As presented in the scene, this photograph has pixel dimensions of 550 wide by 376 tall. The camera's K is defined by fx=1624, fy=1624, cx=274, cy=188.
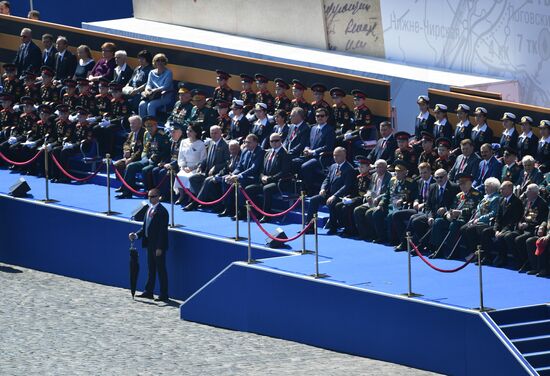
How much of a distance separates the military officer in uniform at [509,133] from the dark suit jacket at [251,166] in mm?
3855

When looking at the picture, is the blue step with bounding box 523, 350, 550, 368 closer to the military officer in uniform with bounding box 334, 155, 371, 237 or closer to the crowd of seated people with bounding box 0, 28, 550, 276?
the crowd of seated people with bounding box 0, 28, 550, 276

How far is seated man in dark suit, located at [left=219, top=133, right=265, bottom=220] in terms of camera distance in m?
25.2

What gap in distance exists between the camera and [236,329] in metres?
23.1

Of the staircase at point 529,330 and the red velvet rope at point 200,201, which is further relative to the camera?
the red velvet rope at point 200,201

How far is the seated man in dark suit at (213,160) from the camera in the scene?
85.0ft

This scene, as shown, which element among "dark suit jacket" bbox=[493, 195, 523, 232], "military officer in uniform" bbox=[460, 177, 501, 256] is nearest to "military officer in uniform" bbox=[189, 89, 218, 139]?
"military officer in uniform" bbox=[460, 177, 501, 256]

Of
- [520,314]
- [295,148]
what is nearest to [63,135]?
[295,148]

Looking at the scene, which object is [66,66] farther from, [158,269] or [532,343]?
[532,343]

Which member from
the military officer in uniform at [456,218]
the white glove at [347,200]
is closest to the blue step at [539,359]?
the military officer in uniform at [456,218]

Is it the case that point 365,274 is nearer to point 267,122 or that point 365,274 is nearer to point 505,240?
point 505,240

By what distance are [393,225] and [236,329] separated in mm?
2713

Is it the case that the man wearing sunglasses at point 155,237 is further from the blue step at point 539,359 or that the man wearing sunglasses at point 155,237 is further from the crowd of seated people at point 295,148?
the blue step at point 539,359

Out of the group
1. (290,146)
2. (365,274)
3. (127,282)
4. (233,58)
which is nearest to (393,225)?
(365,274)

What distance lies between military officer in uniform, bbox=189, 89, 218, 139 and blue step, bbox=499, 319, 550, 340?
8848 mm
